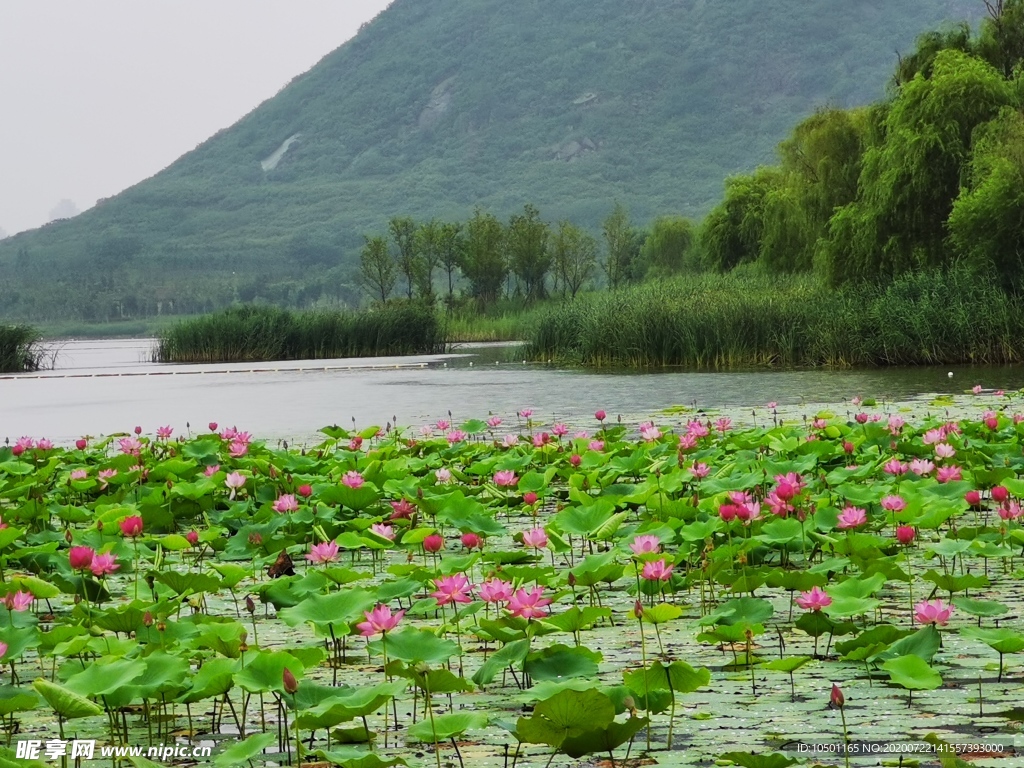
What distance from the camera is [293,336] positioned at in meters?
35.8

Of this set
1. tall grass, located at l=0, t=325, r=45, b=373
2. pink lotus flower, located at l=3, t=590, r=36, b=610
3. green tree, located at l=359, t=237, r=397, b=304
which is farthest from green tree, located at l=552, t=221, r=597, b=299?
pink lotus flower, located at l=3, t=590, r=36, b=610

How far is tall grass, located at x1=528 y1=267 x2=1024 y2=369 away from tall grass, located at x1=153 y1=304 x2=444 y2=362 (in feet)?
33.8

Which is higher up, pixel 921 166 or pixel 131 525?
pixel 921 166

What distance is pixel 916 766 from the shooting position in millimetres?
2434

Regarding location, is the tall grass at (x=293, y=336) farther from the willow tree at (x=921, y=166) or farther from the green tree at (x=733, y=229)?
the willow tree at (x=921, y=166)

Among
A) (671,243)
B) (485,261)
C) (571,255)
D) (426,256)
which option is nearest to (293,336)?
(485,261)

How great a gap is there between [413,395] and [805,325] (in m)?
8.39

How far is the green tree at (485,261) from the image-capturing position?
55281 millimetres

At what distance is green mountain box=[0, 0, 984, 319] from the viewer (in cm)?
13538

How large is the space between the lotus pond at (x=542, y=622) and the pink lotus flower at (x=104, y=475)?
132 millimetres

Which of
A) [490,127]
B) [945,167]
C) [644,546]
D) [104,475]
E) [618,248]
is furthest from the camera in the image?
[490,127]

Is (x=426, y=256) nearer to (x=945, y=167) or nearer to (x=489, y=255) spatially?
(x=489, y=255)

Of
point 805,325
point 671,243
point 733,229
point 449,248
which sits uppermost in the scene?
point 671,243

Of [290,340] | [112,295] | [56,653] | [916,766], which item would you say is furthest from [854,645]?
[112,295]
